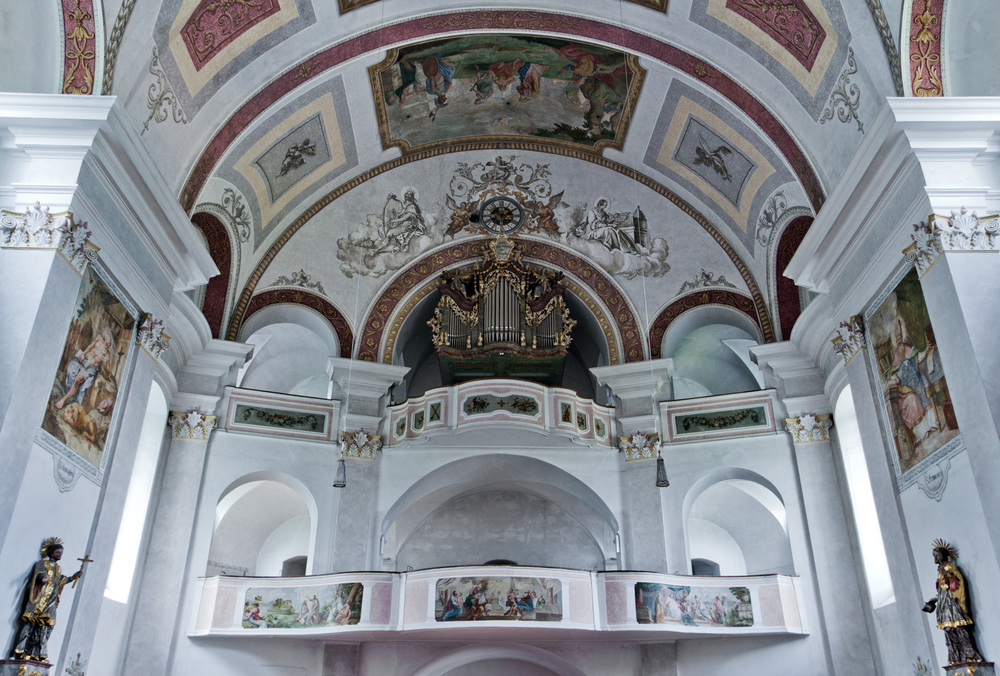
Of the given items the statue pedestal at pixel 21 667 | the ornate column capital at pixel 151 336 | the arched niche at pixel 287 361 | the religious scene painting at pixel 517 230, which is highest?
the religious scene painting at pixel 517 230

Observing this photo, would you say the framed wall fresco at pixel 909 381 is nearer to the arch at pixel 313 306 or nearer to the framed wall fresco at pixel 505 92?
the framed wall fresco at pixel 505 92

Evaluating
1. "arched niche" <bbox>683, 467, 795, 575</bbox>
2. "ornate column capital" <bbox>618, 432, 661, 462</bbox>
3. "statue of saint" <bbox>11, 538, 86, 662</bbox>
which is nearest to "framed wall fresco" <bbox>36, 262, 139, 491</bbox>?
"statue of saint" <bbox>11, 538, 86, 662</bbox>

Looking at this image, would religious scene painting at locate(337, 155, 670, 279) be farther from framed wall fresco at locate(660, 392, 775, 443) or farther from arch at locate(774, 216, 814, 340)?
framed wall fresco at locate(660, 392, 775, 443)

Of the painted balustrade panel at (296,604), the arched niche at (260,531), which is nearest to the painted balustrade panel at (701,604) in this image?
the painted balustrade panel at (296,604)

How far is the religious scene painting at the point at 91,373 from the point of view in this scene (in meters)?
9.49

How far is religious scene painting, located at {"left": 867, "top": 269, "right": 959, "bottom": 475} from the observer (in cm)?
955

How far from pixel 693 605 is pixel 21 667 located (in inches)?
379

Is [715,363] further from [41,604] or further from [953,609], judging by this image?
[41,604]

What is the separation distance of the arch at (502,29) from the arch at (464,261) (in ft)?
15.4

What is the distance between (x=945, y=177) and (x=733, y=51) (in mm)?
5161

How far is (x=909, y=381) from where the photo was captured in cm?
1015

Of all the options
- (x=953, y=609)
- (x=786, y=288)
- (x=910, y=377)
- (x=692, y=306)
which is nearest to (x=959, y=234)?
(x=910, y=377)

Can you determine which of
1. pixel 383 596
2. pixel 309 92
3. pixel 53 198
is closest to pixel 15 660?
pixel 53 198

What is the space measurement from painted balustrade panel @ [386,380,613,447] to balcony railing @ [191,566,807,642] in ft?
9.19
